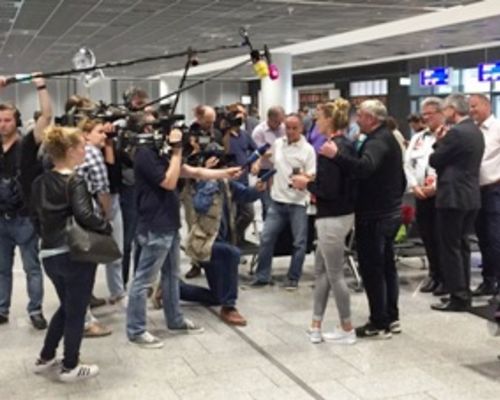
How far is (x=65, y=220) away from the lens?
3627mm

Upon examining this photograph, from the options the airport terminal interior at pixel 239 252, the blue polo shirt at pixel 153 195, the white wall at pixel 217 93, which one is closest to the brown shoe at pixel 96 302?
the airport terminal interior at pixel 239 252

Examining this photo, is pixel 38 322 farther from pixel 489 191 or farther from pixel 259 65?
pixel 489 191

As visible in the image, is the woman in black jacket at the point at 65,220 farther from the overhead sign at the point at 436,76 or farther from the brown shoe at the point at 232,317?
the overhead sign at the point at 436,76

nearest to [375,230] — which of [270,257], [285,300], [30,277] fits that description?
[285,300]

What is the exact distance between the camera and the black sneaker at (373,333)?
4.60 meters

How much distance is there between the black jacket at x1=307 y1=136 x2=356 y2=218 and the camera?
13.9 feet

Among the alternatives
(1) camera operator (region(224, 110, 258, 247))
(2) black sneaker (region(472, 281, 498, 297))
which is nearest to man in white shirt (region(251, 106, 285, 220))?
(1) camera operator (region(224, 110, 258, 247))

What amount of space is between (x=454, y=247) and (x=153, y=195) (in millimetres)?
2346

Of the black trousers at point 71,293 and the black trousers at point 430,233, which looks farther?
the black trousers at point 430,233

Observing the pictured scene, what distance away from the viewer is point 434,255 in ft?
19.3

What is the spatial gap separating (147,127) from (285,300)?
1938 mm

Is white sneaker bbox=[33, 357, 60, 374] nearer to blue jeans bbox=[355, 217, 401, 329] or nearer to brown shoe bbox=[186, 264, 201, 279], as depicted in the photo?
blue jeans bbox=[355, 217, 401, 329]

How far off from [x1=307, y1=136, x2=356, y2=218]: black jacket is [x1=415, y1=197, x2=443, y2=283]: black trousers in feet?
5.61

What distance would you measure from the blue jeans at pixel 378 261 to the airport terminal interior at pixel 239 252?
0.01 meters
